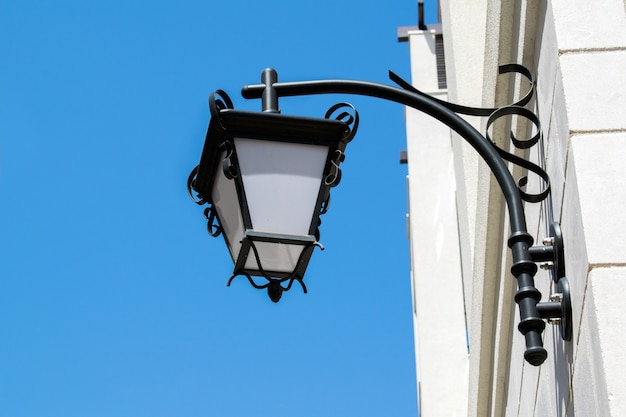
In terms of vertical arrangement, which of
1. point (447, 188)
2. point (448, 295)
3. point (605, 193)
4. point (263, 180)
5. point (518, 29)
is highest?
point (447, 188)

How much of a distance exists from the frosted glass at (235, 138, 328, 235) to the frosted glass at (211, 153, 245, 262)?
9 cm

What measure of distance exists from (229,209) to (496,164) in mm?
1114

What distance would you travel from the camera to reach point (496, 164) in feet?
11.9

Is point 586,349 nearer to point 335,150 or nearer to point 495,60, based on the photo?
point 335,150

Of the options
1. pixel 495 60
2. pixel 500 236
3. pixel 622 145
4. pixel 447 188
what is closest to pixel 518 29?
pixel 495 60

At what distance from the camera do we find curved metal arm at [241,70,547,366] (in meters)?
3.27

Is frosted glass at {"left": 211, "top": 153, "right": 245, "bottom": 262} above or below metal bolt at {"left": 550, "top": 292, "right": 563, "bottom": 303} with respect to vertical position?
above

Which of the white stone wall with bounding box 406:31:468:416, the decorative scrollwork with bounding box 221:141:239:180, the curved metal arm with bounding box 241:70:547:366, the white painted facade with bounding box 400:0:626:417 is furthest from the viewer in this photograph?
the white stone wall with bounding box 406:31:468:416

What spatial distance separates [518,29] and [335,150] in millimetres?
1378

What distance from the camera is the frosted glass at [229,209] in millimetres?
3973

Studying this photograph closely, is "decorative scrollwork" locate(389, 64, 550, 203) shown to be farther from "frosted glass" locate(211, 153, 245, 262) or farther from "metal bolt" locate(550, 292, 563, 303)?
"frosted glass" locate(211, 153, 245, 262)

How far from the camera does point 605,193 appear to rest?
319 centimetres

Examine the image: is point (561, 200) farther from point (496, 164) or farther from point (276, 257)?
point (276, 257)

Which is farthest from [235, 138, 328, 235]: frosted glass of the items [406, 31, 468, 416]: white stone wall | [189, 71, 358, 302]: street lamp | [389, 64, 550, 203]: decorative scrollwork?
[406, 31, 468, 416]: white stone wall
